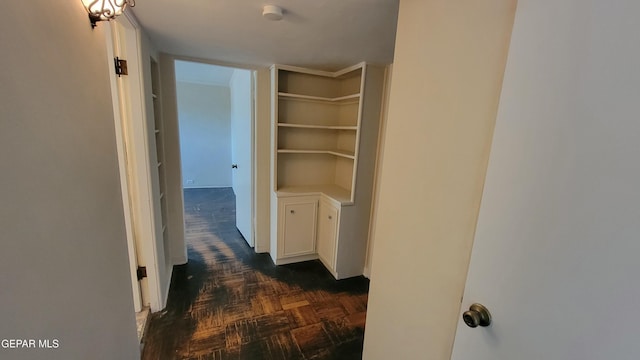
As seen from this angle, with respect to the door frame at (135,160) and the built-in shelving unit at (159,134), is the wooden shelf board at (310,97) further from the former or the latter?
the door frame at (135,160)

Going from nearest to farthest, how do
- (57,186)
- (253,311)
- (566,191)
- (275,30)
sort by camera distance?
(566,191) → (57,186) → (275,30) → (253,311)

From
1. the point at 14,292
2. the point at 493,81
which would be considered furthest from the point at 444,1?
the point at 14,292

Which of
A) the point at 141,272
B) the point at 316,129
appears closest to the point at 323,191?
the point at 316,129

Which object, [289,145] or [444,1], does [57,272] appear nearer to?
[444,1]

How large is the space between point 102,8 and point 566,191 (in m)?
1.56

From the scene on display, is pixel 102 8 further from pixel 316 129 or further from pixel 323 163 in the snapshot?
pixel 323 163

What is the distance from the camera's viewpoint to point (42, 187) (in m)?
0.68

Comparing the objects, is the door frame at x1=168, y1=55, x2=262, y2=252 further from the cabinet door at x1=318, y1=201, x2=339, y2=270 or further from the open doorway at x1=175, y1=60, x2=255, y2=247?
the open doorway at x1=175, y1=60, x2=255, y2=247

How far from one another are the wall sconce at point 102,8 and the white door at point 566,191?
1.34 meters

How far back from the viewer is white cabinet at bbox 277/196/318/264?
9.27 ft

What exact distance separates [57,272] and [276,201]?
2.08 meters

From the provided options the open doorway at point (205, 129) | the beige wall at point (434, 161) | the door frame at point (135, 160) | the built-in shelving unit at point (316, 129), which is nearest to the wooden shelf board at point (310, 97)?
the built-in shelving unit at point (316, 129)

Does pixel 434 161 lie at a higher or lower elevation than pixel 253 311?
higher

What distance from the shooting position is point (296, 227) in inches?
114
